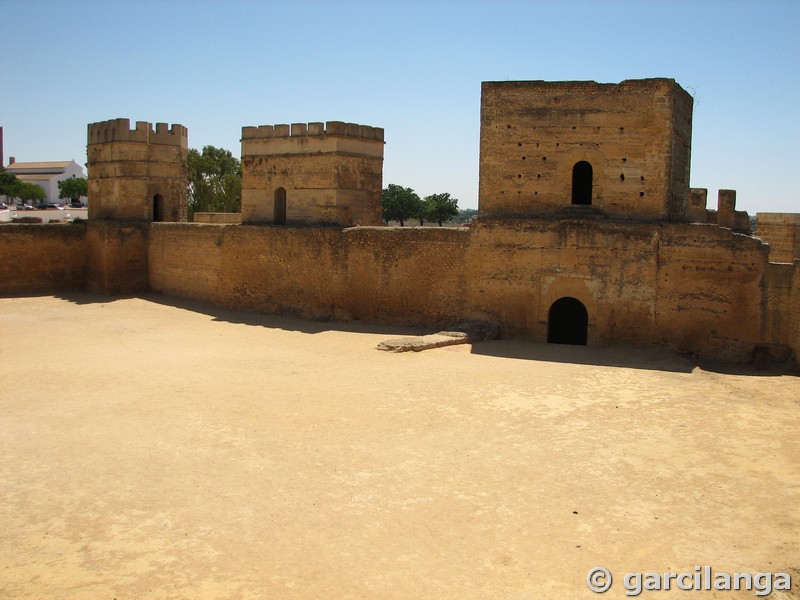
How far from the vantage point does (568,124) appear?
14000 mm

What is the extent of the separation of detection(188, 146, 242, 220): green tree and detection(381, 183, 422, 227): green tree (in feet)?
29.9

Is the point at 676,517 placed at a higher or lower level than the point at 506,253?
lower

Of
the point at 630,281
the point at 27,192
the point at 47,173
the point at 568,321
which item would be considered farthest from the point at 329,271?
the point at 47,173

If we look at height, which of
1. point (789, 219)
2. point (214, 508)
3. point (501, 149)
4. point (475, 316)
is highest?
point (501, 149)

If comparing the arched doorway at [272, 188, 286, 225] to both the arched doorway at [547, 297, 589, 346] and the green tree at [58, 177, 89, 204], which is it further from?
the green tree at [58, 177, 89, 204]

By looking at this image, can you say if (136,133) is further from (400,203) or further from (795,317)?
(400,203)

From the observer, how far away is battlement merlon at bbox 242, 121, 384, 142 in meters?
17.3

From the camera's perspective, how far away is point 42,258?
811 inches

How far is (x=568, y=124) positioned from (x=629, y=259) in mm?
2955

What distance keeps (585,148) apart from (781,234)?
6.92 meters

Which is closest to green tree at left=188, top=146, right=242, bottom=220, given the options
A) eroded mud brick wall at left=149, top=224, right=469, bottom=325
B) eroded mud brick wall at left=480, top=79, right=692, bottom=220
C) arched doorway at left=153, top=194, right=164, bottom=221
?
arched doorway at left=153, top=194, right=164, bottom=221

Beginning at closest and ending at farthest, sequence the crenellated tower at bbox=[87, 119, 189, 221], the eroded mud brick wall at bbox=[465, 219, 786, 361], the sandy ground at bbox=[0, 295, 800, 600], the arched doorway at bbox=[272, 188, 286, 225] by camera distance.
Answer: the sandy ground at bbox=[0, 295, 800, 600] < the eroded mud brick wall at bbox=[465, 219, 786, 361] < the arched doorway at bbox=[272, 188, 286, 225] < the crenellated tower at bbox=[87, 119, 189, 221]

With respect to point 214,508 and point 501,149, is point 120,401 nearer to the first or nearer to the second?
point 214,508

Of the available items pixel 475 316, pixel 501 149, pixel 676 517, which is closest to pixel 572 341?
pixel 475 316
